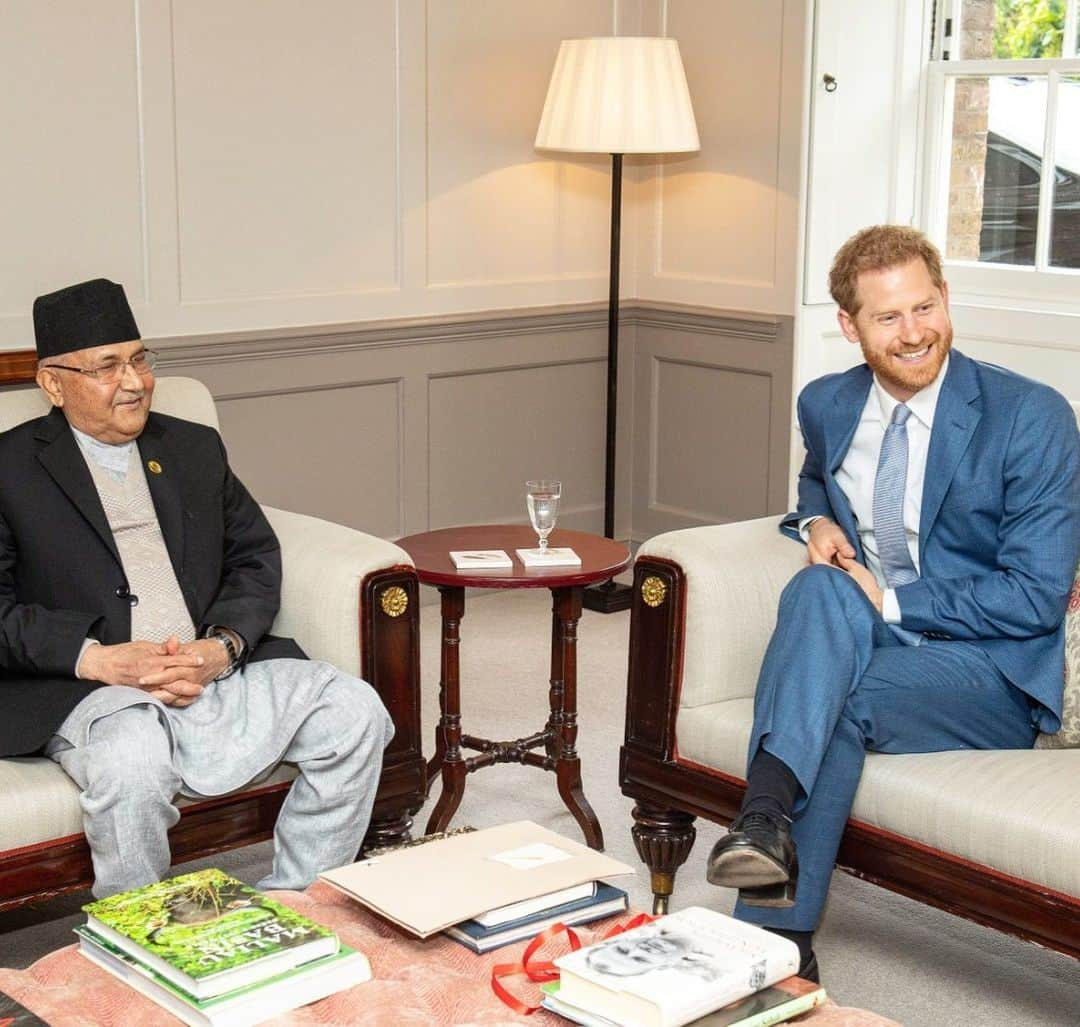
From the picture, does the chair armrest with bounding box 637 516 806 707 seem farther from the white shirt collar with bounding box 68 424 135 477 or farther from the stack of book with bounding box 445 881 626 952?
the white shirt collar with bounding box 68 424 135 477

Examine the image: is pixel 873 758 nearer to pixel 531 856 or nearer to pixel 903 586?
pixel 903 586

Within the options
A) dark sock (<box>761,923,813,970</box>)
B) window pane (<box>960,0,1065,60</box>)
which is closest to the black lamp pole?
window pane (<box>960,0,1065,60</box>)

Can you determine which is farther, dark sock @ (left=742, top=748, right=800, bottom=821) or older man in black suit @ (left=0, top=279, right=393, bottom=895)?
older man in black suit @ (left=0, top=279, right=393, bottom=895)

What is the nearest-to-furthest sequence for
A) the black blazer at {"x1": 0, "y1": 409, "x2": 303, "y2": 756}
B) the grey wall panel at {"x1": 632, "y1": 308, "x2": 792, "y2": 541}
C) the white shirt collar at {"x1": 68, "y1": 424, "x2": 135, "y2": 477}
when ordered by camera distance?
the black blazer at {"x1": 0, "y1": 409, "x2": 303, "y2": 756} < the white shirt collar at {"x1": 68, "y1": 424, "x2": 135, "y2": 477} < the grey wall panel at {"x1": 632, "y1": 308, "x2": 792, "y2": 541}

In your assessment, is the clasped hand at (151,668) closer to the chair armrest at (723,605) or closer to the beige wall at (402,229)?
the chair armrest at (723,605)

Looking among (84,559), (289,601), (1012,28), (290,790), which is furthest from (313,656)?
(1012,28)

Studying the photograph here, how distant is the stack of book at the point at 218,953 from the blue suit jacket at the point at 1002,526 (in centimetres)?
125

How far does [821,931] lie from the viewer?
291 cm

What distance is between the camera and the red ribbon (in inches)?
69.5

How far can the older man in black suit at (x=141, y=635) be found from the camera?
2.51m

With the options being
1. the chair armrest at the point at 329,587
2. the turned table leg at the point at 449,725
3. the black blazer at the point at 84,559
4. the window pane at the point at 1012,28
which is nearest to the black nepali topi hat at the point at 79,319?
the black blazer at the point at 84,559

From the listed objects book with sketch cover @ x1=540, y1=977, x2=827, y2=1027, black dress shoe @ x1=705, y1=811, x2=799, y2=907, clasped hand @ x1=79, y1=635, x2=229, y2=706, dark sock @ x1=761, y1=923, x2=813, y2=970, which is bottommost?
dark sock @ x1=761, y1=923, x2=813, y2=970

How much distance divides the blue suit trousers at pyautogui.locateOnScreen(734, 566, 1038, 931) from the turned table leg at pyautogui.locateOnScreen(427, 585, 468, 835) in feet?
2.56

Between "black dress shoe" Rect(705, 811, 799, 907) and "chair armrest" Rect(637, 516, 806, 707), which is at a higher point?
"chair armrest" Rect(637, 516, 806, 707)
